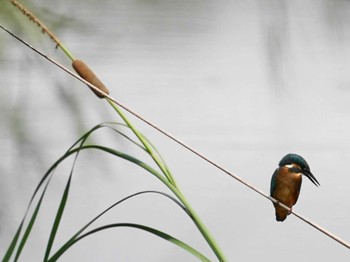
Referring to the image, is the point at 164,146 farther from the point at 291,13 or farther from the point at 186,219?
the point at 291,13

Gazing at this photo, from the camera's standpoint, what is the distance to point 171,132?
803mm

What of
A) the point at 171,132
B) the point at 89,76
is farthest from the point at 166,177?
the point at 171,132

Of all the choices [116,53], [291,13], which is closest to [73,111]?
[116,53]

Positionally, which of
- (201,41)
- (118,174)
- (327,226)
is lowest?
(327,226)

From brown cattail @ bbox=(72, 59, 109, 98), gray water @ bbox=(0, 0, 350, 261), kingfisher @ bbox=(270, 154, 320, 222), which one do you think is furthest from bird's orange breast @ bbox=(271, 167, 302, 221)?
gray water @ bbox=(0, 0, 350, 261)

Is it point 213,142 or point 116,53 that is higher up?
point 116,53

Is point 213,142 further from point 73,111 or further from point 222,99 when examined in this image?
point 73,111

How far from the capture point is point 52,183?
796mm

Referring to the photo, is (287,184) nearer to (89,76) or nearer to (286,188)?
(286,188)

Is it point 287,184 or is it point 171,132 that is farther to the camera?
point 171,132

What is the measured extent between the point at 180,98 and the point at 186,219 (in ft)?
0.53

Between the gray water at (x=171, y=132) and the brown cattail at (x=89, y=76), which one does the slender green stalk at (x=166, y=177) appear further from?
the gray water at (x=171, y=132)

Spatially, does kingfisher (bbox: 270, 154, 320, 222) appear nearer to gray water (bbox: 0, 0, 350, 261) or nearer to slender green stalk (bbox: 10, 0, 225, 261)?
slender green stalk (bbox: 10, 0, 225, 261)

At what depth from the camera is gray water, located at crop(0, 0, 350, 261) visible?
797 mm
